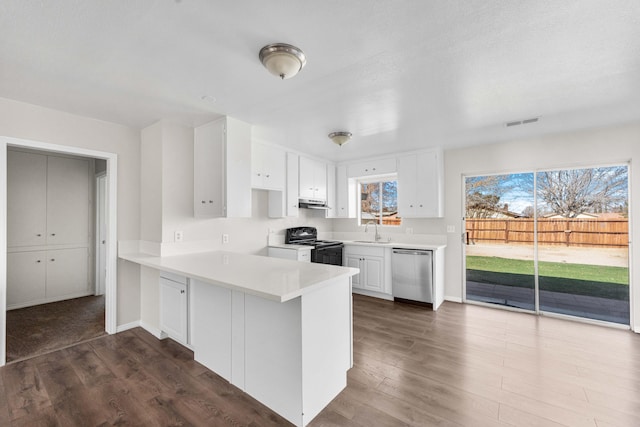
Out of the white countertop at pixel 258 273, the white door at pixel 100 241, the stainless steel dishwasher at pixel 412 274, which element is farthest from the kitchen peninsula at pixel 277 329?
the white door at pixel 100 241

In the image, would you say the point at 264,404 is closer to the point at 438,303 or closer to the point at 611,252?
the point at 438,303

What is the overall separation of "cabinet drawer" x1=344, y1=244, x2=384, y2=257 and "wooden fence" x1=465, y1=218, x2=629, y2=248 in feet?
4.54

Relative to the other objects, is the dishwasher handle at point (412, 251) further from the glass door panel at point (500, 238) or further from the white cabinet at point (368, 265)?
the glass door panel at point (500, 238)

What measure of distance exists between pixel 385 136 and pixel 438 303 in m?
2.52

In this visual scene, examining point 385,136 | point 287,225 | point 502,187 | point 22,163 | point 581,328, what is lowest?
point 581,328

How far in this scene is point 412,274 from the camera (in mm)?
4070

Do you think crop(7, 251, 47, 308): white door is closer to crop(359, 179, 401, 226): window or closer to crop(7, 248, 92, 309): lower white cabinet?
crop(7, 248, 92, 309): lower white cabinet

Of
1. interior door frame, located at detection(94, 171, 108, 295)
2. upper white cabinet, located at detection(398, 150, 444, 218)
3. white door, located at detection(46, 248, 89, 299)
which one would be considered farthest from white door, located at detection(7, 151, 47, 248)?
upper white cabinet, located at detection(398, 150, 444, 218)

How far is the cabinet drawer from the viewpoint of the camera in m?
4.44

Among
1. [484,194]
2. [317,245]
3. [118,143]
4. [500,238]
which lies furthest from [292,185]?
[500,238]

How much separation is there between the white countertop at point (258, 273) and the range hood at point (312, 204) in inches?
71.9

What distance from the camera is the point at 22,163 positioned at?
13.0ft

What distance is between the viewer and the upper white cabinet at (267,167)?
3730 mm

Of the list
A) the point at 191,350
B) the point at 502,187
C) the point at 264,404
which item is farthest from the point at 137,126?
the point at 502,187
